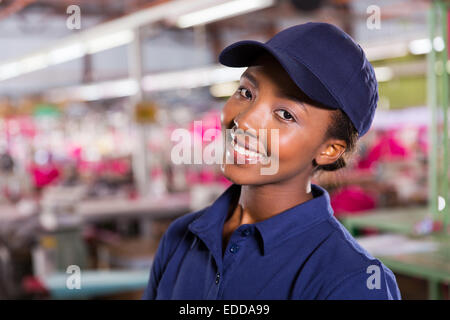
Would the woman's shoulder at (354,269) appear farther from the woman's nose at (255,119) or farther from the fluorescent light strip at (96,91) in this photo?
the fluorescent light strip at (96,91)

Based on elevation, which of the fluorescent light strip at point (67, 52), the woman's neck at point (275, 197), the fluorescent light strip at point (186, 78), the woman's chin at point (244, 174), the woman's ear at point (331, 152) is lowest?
the woman's neck at point (275, 197)

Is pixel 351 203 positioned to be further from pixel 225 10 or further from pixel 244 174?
pixel 244 174

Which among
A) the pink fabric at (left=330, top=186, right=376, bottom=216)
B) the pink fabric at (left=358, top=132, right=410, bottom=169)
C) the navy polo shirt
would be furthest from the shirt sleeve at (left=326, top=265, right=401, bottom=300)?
the pink fabric at (left=358, top=132, right=410, bottom=169)

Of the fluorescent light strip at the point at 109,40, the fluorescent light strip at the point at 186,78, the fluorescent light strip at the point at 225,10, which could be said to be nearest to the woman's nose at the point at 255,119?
the fluorescent light strip at the point at 225,10

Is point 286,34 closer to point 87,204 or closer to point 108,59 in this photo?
point 87,204

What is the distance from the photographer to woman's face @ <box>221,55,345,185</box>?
0.87 meters

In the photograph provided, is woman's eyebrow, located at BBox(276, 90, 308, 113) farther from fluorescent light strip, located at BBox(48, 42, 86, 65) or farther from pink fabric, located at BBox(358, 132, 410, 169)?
pink fabric, located at BBox(358, 132, 410, 169)

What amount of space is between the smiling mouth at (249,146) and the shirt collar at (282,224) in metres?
0.14

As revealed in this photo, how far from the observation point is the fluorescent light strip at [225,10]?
3.68 meters

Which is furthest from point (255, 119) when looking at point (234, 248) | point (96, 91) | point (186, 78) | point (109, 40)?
point (96, 91)

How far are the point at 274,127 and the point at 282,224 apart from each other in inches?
7.5

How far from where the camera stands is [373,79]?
918 millimetres

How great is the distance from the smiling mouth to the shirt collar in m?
0.14

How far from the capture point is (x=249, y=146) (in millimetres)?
875
